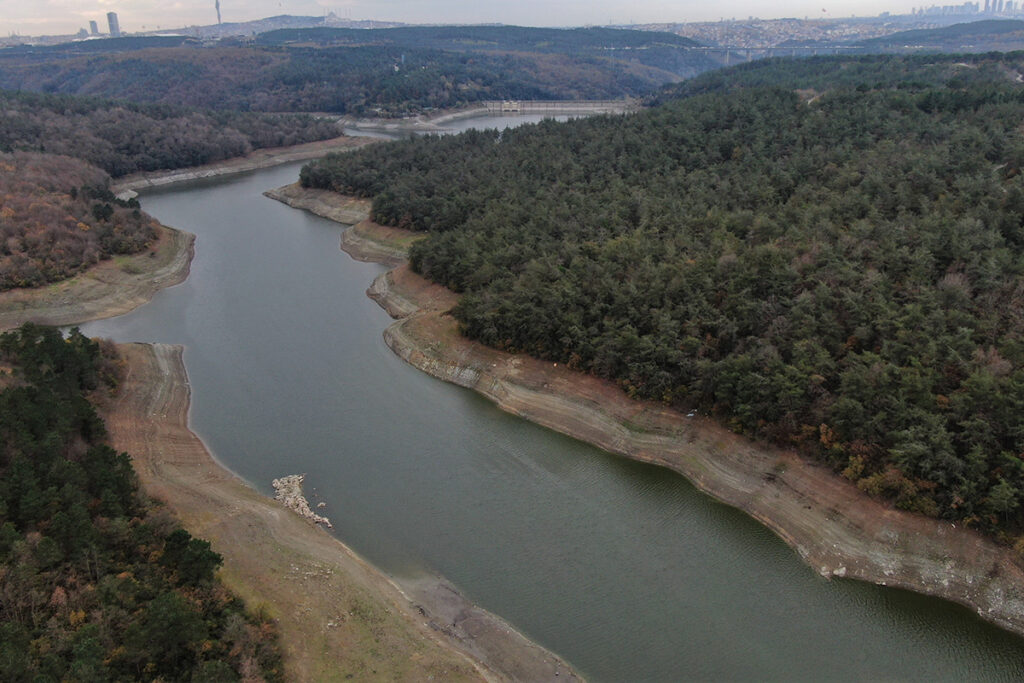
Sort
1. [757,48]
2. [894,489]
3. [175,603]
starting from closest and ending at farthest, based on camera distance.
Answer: [175,603]
[894,489]
[757,48]

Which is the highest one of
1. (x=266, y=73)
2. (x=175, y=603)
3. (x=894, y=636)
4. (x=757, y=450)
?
(x=266, y=73)

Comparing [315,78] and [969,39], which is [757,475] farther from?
[969,39]

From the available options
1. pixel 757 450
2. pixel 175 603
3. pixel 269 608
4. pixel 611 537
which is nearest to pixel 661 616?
pixel 611 537

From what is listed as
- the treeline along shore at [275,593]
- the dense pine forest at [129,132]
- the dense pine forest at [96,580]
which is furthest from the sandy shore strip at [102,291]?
the dense pine forest at [129,132]

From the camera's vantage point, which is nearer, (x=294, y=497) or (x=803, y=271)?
(x=294, y=497)

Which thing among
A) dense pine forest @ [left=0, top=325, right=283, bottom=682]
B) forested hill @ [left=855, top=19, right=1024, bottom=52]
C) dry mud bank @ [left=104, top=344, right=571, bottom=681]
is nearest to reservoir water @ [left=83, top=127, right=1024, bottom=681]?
dry mud bank @ [left=104, top=344, right=571, bottom=681]

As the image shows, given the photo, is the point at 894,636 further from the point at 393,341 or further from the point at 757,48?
the point at 757,48

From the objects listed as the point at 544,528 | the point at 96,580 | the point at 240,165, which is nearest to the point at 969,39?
the point at 240,165

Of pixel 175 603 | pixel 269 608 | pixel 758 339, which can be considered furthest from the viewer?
pixel 758 339
